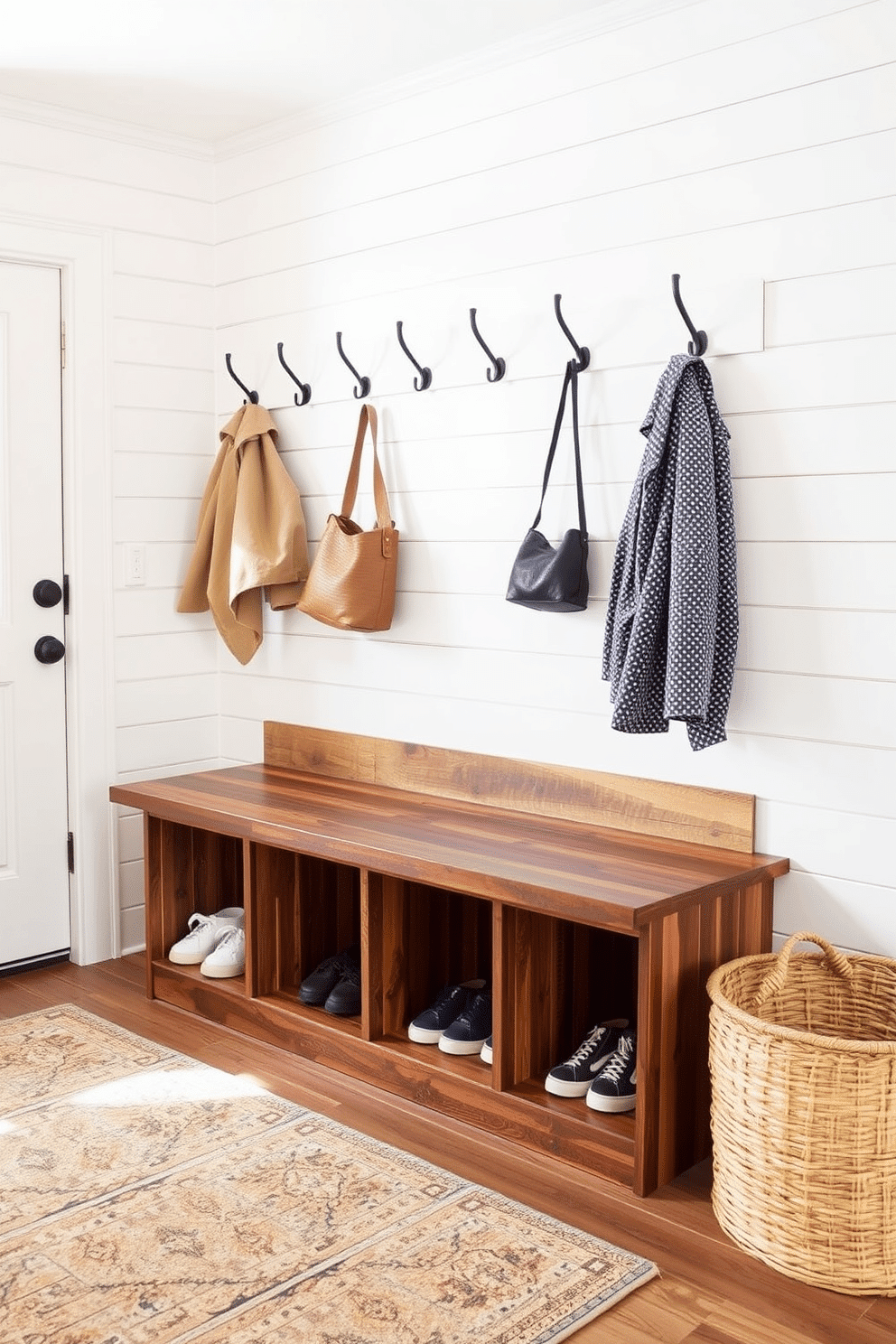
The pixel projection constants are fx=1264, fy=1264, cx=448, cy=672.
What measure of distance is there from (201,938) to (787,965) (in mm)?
1589

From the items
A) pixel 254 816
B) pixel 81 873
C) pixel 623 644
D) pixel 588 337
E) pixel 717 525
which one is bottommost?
pixel 81 873

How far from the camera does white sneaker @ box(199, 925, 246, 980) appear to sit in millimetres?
3010

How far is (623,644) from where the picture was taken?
2424 mm

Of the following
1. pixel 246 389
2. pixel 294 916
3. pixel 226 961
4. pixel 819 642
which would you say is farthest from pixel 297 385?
pixel 819 642

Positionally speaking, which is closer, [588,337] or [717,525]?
[717,525]

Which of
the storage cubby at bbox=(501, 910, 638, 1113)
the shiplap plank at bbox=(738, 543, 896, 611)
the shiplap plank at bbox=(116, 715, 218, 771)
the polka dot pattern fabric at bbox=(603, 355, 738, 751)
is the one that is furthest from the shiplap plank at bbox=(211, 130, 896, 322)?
the storage cubby at bbox=(501, 910, 638, 1113)

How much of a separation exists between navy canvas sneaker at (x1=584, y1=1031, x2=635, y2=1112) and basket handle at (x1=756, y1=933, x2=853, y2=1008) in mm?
315

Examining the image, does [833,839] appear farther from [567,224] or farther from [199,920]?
[199,920]

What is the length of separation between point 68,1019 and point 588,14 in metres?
2.50

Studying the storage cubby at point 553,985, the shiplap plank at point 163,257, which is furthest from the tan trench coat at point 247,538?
the storage cubby at point 553,985

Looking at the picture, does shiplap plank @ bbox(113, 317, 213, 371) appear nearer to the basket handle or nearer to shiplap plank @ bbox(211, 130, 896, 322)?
shiplap plank @ bbox(211, 130, 896, 322)

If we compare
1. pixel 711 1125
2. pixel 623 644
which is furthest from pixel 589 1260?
pixel 623 644

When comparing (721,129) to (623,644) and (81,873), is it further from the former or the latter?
(81,873)

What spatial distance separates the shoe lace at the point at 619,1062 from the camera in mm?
2326
